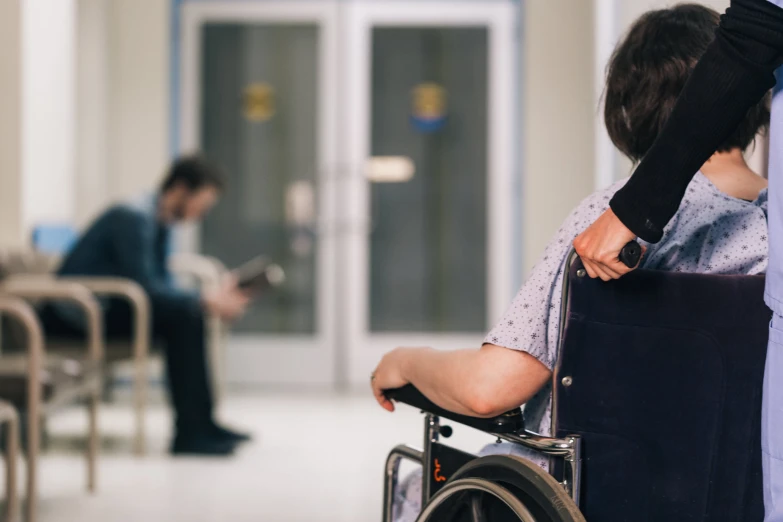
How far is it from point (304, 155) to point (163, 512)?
285 cm

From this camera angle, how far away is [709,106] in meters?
0.94

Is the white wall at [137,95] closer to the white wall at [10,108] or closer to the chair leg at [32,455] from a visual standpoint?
the white wall at [10,108]

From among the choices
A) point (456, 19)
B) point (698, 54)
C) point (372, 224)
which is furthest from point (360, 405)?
point (698, 54)

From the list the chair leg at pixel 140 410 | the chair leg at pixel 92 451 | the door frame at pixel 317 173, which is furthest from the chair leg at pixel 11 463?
the door frame at pixel 317 173

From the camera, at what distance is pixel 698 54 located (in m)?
1.21

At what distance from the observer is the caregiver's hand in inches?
39.9

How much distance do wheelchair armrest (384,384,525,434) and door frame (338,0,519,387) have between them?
3.90 m

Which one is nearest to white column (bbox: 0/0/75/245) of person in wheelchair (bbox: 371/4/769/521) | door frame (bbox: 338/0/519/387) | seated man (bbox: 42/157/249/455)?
seated man (bbox: 42/157/249/455)

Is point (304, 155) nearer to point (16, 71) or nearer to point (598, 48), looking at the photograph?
point (16, 71)

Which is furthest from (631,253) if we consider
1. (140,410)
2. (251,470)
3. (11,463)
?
(140,410)

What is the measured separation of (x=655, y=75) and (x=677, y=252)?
0.70 feet

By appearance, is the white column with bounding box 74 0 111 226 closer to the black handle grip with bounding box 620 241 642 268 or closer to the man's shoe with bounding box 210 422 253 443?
the man's shoe with bounding box 210 422 253 443

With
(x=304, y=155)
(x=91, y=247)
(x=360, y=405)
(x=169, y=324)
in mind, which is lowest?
(x=360, y=405)

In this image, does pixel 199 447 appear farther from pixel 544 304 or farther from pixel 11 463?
pixel 544 304
